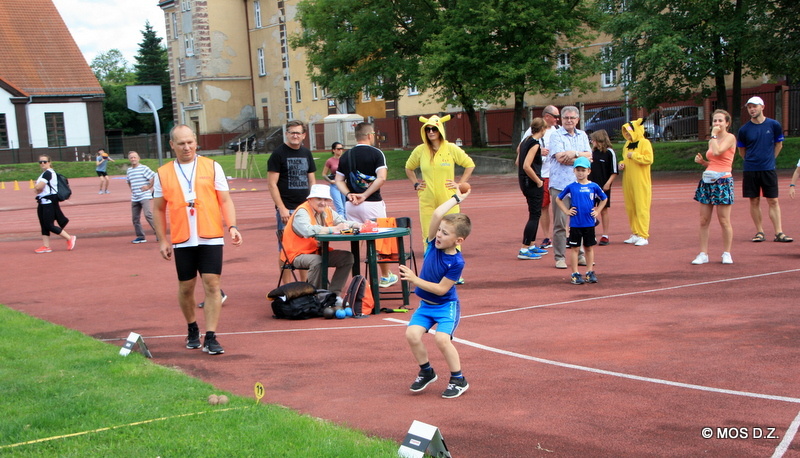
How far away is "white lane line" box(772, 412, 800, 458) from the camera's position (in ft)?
14.9

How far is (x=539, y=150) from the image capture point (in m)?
12.0

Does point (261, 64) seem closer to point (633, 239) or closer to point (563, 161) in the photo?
point (633, 239)

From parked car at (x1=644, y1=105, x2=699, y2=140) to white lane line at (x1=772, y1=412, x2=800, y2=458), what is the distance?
121 ft

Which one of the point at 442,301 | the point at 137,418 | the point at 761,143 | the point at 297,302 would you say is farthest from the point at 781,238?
the point at 137,418

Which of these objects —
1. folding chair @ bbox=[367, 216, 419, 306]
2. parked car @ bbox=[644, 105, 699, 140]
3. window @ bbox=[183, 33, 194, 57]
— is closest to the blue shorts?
folding chair @ bbox=[367, 216, 419, 306]

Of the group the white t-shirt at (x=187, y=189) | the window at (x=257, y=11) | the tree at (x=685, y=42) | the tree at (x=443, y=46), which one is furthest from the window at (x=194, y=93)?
the white t-shirt at (x=187, y=189)

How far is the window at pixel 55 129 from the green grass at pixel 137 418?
59.1m

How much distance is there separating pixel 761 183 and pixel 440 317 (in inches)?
324

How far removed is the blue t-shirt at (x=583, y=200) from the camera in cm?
1021

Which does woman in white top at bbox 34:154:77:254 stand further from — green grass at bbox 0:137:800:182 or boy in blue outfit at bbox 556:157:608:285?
green grass at bbox 0:137:800:182

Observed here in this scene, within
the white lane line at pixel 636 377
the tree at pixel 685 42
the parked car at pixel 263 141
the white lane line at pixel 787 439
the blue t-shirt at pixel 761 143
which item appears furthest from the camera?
the parked car at pixel 263 141

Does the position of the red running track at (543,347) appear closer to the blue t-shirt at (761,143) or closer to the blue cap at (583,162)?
the blue t-shirt at (761,143)

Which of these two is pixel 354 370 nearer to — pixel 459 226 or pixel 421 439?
pixel 459 226

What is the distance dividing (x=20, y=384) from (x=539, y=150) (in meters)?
7.89
